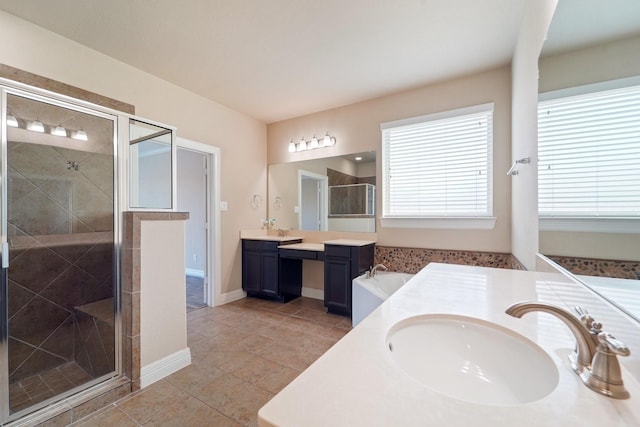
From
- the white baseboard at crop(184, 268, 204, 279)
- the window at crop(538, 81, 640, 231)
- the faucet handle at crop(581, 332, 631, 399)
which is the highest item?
the window at crop(538, 81, 640, 231)

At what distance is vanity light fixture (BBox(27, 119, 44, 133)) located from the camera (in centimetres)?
186

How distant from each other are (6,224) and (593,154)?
111 inches

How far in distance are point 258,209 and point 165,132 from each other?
79.0 inches

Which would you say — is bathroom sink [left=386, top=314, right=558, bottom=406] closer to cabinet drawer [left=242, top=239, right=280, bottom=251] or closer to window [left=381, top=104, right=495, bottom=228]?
window [left=381, top=104, right=495, bottom=228]

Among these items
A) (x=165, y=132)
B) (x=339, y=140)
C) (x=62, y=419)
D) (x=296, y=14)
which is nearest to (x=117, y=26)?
(x=165, y=132)

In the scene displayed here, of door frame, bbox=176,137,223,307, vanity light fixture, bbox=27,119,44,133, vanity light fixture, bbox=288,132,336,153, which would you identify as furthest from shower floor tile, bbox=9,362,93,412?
vanity light fixture, bbox=288,132,336,153

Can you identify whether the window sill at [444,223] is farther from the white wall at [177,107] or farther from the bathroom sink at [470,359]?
the bathroom sink at [470,359]

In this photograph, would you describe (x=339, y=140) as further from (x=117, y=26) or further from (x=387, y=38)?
(x=117, y=26)

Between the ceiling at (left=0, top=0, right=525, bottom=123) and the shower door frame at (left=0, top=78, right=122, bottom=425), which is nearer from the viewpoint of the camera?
the shower door frame at (left=0, top=78, right=122, bottom=425)

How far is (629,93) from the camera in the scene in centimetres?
63

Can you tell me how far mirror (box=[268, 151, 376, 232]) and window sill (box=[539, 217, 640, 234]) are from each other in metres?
2.29

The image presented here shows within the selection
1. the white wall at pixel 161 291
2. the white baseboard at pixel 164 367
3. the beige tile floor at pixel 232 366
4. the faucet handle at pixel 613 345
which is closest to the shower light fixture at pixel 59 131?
the white wall at pixel 161 291

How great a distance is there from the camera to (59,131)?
2.07 m

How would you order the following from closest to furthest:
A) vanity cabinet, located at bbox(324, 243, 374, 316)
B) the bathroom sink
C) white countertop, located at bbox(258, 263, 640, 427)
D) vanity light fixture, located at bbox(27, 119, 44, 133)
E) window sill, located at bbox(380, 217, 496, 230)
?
white countertop, located at bbox(258, 263, 640, 427) < the bathroom sink < vanity light fixture, located at bbox(27, 119, 44, 133) < window sill, located at bbox(380, 217, 496, 230) < vanity cabinet, located at bbox(324, 243, 374, 316)
